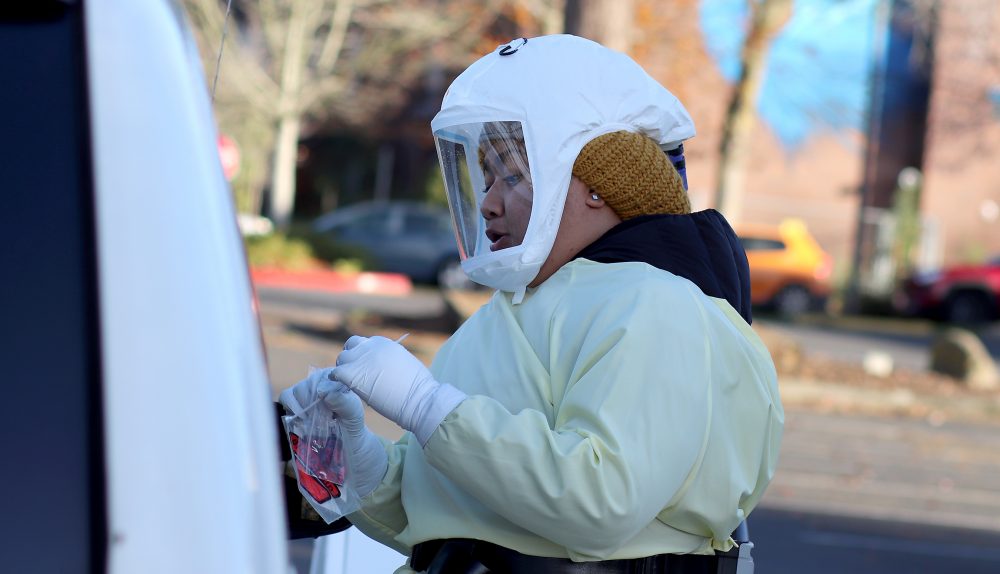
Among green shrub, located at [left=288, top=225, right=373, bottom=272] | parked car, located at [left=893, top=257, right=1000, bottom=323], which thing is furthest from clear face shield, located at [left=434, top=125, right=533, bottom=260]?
parked car, located at [left=893, top=257, right=1000, bottom=323]

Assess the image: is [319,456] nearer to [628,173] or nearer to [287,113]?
[628,173]

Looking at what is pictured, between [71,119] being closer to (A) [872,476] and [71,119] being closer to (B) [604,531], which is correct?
(B) [604,531]

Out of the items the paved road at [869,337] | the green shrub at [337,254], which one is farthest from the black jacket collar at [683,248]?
the green shrub at [337,254]

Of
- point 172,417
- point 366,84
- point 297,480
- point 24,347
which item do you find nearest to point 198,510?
point 172,417

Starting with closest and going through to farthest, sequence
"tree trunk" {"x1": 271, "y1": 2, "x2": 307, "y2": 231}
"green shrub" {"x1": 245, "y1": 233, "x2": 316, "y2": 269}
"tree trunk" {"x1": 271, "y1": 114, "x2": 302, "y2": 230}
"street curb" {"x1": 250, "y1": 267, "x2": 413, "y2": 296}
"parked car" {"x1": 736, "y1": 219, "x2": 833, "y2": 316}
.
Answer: "street curb" {"x1": 250, "y1": 267, "x2": 413, "y2": 296}
"green shrub" {"x1": 245, "y1": 233, "x2": 316, "y2": 269}
"parked car" {"x1": 736, "y1": 219, "x2": 833, "y2": 316}
"tree trunk" {"x1": 271, "y1": 2, "x2": 307, "y2": 231}
"tree trunk" {"x1": 271, "y1": 114, "x2": 302, "y2": 230}

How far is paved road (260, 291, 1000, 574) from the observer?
7.04 meters

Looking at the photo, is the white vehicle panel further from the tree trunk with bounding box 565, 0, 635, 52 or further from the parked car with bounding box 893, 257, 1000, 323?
the parked car with bounding box 893, 257, 1000, 323

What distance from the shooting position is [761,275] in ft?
78.0

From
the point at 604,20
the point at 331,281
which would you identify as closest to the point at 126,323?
the point at 604,20

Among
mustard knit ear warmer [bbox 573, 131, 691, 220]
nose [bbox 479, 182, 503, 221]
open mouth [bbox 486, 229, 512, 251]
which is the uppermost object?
mustard knit ear warmer [bbox 573, 131, 691, 220]

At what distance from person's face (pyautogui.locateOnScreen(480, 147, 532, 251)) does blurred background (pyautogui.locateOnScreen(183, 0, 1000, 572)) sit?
1.86ft

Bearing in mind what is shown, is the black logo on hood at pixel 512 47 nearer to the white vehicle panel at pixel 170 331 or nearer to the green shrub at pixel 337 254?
the white vehicle panel at pixel 170 331

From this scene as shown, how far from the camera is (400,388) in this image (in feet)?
5.83

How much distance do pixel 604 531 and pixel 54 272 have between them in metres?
0.84
